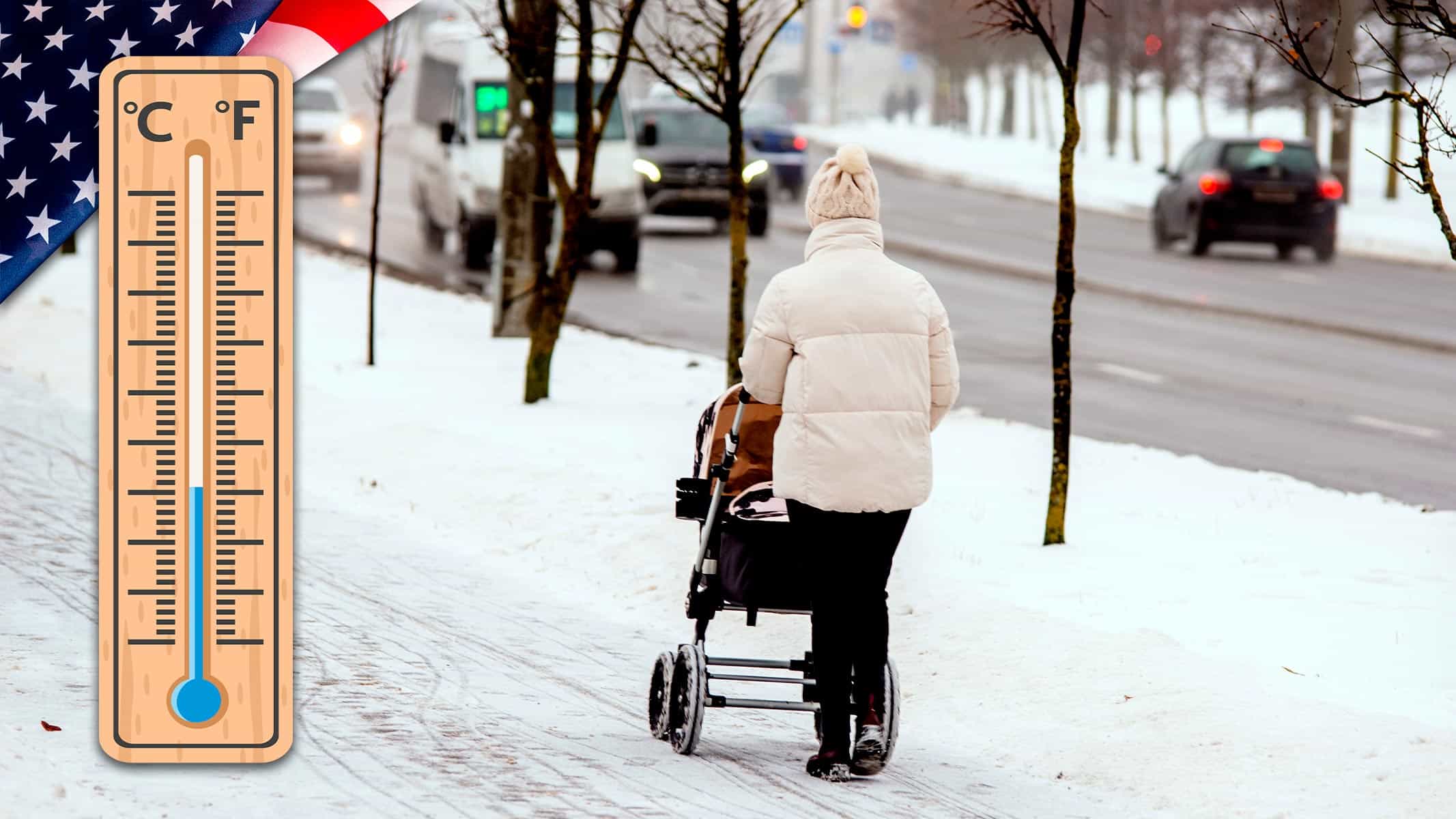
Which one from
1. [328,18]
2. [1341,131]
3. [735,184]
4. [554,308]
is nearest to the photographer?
[328,18]

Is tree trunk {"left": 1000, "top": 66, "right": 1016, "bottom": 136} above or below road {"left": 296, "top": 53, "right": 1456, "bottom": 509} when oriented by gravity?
above

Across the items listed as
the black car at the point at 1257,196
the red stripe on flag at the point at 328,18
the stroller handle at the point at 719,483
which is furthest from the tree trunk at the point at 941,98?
the stroller handle at the point at 719,483

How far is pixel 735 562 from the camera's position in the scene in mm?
6277

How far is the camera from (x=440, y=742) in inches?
250

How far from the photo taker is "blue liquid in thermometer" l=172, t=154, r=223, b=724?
431 cm

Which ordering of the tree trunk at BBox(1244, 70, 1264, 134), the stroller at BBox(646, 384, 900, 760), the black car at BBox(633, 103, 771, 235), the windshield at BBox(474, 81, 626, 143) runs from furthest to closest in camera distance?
1. the tree trunk at BBox(1244, 70, 1264, 134)
2. the black car at BBox(633, 103, 771, 235)
3. the windshield at BBox(474, 81, 626, 143)
4. the stroller at BBox(646, 384, 900, 760)

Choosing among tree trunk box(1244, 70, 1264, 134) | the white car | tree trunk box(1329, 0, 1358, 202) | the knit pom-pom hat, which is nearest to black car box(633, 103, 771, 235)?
the white car

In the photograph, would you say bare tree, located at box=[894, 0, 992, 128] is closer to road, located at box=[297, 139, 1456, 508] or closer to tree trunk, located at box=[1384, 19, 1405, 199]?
tree trunk, located at box=[1384, 19, 1405, 199]

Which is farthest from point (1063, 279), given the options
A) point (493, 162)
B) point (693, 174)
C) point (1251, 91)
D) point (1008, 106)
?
point (1008, 106)

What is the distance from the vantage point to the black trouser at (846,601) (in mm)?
6020

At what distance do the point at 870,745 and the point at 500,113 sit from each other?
20.4 m

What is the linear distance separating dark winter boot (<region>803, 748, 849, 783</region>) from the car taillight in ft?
78.0

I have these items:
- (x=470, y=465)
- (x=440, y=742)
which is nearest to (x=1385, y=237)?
(x=470, y=465)

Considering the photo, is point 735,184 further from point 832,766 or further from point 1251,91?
point 1251,91
